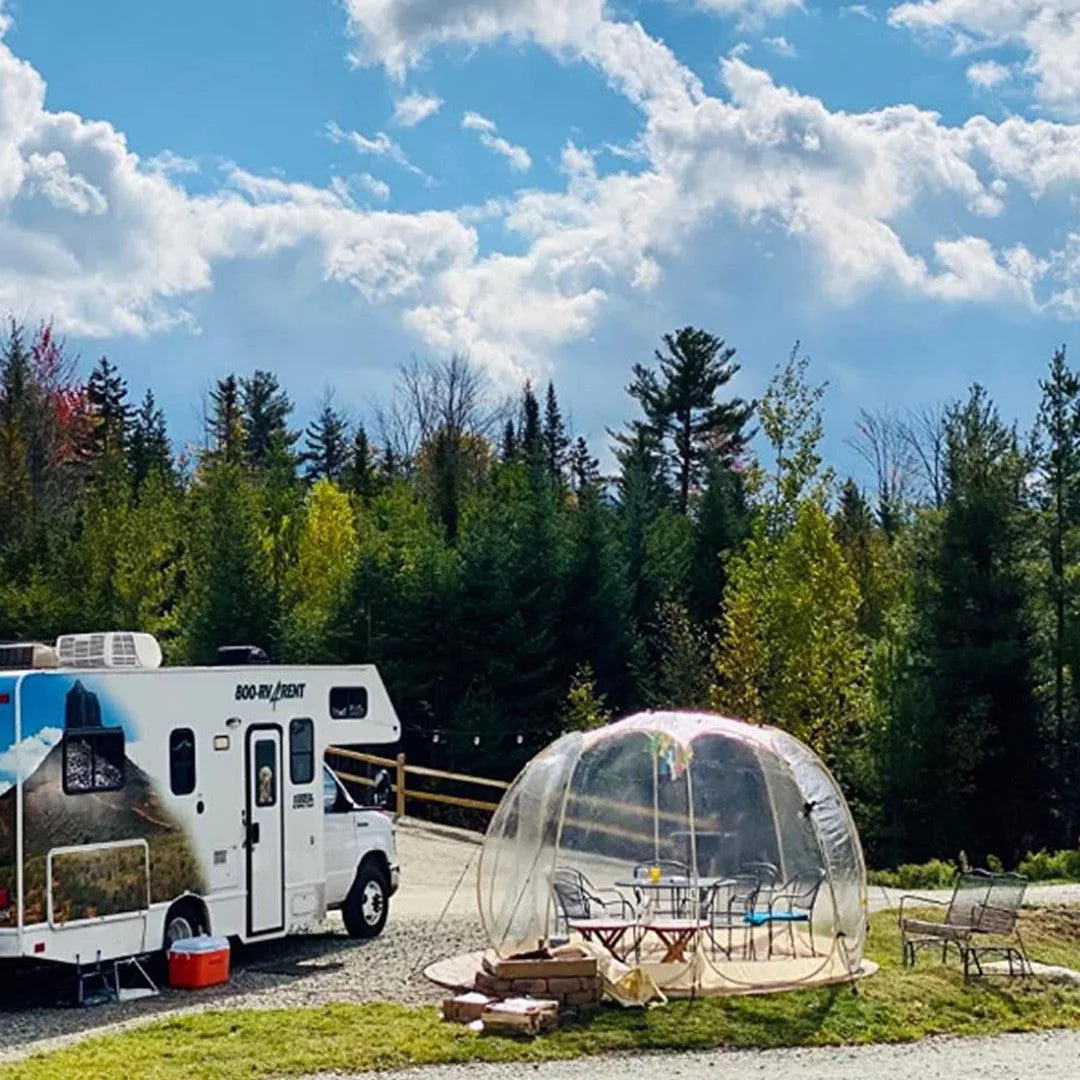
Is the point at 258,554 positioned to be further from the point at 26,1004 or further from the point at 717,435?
the point at 26,1004

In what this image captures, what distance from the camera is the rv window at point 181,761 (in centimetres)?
1316

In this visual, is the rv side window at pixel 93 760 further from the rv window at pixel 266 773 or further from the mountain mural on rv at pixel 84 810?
the rv window at pixel 266 773

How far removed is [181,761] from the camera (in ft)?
43.5

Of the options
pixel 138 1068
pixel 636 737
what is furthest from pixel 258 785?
pixel 138 1068

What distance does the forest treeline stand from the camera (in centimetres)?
3231

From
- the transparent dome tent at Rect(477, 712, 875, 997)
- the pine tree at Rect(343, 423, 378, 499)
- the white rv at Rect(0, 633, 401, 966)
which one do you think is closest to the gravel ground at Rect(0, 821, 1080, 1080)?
the white rv at Rect(0, 633, 401, 966)

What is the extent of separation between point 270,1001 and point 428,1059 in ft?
8.10

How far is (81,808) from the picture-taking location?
12.3m

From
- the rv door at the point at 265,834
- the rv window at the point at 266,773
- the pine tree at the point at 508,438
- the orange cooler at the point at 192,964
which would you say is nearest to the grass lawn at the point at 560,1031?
the orange cooler at the point at 192,964

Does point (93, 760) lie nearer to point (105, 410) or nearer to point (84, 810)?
point (84, 810)

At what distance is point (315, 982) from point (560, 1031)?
2999mm

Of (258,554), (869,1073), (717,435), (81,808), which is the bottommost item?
(869,1073)

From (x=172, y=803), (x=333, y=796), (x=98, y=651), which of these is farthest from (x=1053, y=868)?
(x=98, y=651)

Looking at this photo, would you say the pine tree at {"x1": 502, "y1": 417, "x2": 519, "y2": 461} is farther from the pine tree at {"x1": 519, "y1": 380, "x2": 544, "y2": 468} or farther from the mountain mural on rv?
the mountain mural on rv
